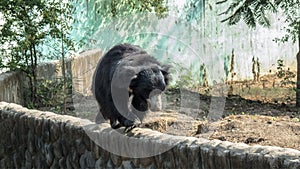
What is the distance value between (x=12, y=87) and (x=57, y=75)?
1.81 m

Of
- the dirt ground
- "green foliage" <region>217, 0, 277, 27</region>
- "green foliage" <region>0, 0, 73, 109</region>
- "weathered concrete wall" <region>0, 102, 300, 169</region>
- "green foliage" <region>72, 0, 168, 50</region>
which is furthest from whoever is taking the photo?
"green foliage" <region>72, 0, 168, 50</region>

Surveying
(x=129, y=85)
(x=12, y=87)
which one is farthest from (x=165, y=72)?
(x=12, y=87)

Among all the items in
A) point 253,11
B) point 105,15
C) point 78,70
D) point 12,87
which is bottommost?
point 12,87

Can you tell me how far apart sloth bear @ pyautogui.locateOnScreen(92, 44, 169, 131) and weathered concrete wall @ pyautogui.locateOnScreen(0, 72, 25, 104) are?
309cm

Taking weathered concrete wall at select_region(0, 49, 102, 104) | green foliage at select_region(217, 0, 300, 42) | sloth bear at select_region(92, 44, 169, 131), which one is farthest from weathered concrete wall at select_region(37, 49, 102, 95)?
sloth bear at select_region(92, 44, 169, 131)

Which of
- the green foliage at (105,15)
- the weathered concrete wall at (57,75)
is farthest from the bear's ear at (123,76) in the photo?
the green foliage at (105,15)

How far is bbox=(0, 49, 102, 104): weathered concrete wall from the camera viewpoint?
9398 millimetres

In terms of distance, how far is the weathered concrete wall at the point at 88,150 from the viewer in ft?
13.7

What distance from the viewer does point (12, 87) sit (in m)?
9.73

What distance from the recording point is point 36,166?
7.04 meters

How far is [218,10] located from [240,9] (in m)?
2.17

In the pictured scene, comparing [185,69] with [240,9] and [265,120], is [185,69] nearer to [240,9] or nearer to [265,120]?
[240,9]

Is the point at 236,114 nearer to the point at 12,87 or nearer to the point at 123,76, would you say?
the point at 12,87

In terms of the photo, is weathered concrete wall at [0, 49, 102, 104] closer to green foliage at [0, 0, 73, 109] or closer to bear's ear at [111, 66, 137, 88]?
green foliage at [0, 0, 73, 109]
